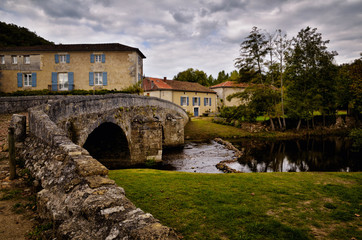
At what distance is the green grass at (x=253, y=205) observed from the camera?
13.6ft

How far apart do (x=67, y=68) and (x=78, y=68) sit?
4.02ft

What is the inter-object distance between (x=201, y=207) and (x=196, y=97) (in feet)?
114

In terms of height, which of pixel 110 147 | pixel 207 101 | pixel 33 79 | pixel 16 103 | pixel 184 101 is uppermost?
pixel 33 79

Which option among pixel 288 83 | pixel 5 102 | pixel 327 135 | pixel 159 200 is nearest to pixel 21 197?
pixel 159 200

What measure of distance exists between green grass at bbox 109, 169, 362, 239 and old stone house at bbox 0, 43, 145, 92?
18.7m

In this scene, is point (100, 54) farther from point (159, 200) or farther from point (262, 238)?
point (262, 238)

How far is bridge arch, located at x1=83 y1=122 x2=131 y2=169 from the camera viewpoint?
12086mm

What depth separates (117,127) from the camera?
11406 mm

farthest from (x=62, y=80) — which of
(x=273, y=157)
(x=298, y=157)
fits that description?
(x=298, y=157)

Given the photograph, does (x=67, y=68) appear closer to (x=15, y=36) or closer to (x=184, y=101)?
(x=184, y=101)

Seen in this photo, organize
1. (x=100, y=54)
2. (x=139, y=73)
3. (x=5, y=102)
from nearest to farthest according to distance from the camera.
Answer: (x=5, y=102)
(x=100, y=54)
(x=139, y=73)

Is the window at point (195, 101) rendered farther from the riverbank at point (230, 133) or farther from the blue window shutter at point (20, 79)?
the blue window shutter at point (20, 79)

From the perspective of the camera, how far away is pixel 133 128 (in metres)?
13.2

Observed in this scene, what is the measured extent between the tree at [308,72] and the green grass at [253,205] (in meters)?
21.4
